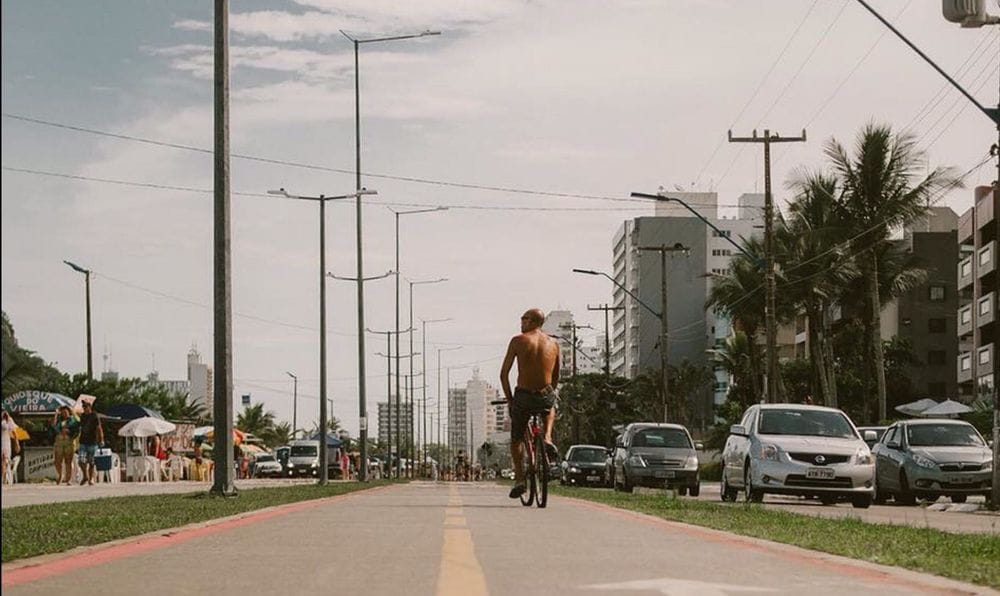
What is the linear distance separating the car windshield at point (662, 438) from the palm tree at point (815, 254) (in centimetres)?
2335

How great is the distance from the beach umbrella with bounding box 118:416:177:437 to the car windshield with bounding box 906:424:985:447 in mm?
27646

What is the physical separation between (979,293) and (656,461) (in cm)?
4713

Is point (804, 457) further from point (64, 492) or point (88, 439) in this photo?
point (88, 439)

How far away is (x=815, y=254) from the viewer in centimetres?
6188

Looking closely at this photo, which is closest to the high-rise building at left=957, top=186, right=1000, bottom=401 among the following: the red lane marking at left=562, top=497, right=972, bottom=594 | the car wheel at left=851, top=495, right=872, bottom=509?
the car wheel at left=851, top=495, right=872, bottom=509

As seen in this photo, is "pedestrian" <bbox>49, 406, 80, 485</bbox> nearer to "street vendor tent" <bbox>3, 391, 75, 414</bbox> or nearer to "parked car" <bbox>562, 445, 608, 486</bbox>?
"street vendor tent" <bbox>3, 391, 75, 414</bbox>

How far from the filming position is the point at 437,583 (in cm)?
747

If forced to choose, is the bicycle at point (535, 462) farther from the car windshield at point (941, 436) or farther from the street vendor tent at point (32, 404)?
the street vendor tent at point (32, 404)

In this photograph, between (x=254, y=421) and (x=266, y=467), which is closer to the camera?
(x=266, y=467)

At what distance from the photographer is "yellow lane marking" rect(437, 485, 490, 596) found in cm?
716

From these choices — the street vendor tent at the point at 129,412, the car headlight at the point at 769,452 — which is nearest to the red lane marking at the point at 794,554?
the car headlight at the point at 769,452

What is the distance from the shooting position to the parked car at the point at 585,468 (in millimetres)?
51844

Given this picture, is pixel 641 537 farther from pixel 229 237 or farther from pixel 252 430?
pixel 252 430

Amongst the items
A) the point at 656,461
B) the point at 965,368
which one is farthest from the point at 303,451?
the point at 656,461
